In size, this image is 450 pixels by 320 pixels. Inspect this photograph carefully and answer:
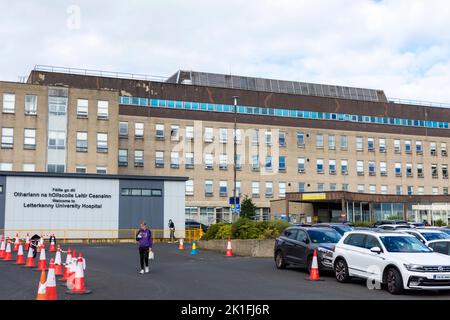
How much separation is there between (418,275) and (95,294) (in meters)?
7.62

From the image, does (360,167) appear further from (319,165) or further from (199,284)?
(199,284)

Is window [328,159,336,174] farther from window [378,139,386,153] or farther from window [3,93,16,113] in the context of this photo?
window [3,93,16,113]

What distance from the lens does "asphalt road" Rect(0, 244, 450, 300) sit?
1416 centimetres

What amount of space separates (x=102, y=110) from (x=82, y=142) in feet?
12.2

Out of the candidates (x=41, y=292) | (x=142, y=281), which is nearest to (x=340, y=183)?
(x=142, y=281)

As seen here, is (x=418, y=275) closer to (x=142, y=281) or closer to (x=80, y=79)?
(x=142, y=281)

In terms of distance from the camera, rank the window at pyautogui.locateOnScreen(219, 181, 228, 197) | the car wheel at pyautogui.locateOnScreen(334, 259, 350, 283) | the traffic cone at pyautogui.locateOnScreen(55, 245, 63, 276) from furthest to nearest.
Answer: the window at pyautogui.locateOnScreen(219, 181, 228, 197) → the traffic cone at pyautogui.locateOnScreen(55, 245, 63, 276) → the car wheel at pyautogui.locateOnScreen(334, 259, 350, 283)

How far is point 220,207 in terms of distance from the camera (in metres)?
74.9

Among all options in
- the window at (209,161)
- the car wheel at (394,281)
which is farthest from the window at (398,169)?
the car wheel at (394,281)

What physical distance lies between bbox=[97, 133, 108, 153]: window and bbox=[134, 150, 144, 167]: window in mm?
12241

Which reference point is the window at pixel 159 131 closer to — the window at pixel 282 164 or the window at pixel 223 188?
the window at pixel 223 188

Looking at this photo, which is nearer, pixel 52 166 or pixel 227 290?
pixel 227 290

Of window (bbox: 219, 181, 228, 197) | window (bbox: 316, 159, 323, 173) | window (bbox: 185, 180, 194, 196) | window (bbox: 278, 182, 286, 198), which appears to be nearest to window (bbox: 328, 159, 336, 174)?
window (bbox: 316, 159, 323, 173)

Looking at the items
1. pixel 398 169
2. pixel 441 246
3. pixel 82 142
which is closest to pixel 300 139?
pixel 398 169
